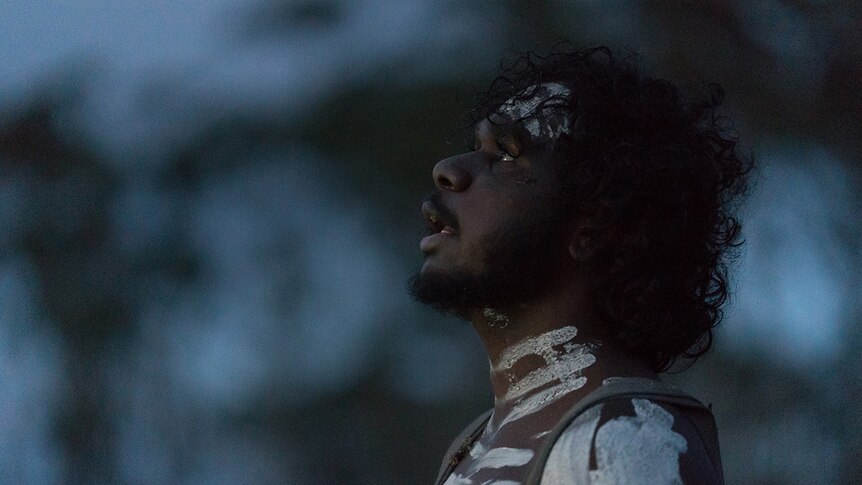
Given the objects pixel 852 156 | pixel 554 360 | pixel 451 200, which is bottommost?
pixel 852 156

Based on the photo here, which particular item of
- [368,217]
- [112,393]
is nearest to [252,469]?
[112,393]

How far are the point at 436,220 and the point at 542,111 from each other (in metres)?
0.33

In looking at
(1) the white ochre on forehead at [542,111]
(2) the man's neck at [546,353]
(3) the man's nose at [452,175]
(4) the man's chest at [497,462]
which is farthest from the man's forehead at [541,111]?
(4) the man's chest at [497,462]

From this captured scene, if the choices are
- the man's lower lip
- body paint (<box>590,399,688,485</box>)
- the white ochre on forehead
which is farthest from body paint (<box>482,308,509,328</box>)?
body paint (<box>590,399,688,485</box>)

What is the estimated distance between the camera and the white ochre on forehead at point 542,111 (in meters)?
2.62

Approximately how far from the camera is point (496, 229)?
2.50 meters

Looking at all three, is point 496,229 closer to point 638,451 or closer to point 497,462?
point 497,462

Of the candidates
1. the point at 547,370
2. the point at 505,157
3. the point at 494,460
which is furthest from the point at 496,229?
the point at 494,460

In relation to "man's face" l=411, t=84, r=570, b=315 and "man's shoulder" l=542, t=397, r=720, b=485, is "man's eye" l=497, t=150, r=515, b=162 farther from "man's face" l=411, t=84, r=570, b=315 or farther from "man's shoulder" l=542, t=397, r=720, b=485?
Result: "man's shoulder" l=542, t=397, r=720, b=485

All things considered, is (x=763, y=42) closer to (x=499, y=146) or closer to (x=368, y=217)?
(x=368, y=217)

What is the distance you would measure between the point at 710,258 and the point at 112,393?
21.6 ft

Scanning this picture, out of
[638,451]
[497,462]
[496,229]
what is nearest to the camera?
[638,451]

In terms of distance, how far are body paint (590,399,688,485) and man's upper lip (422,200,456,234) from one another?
2.02ft

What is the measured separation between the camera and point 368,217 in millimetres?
9125
